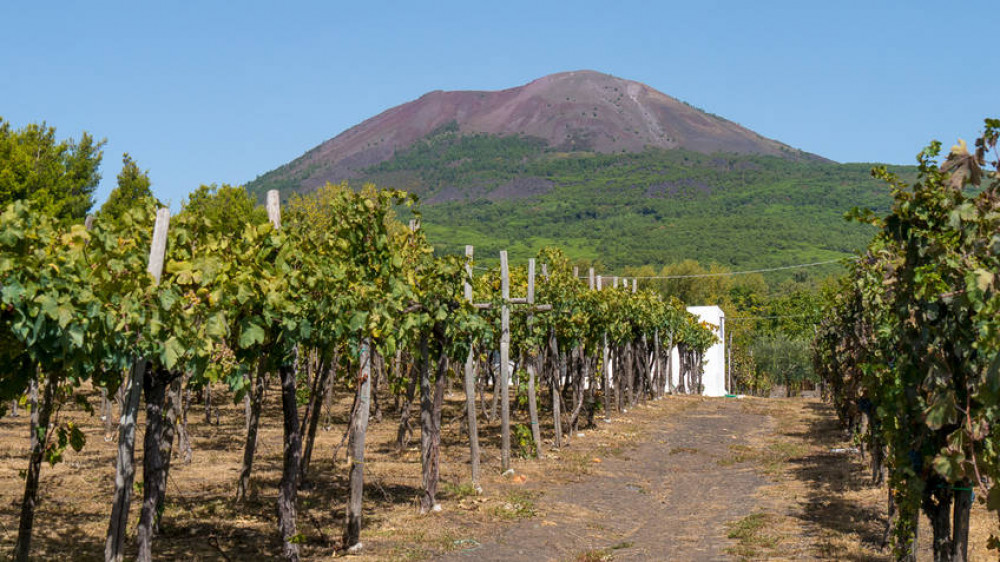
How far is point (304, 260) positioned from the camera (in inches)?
308

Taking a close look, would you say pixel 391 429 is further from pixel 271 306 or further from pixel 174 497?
pixel 271 306

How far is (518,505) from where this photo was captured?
11.3m

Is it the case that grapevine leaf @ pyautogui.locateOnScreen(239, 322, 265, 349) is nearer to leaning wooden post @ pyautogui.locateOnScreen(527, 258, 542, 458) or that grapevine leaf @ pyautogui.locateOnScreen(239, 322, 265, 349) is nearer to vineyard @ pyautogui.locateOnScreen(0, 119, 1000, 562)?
vineyard @ pyautogui.locateOnScreen(0, 119, 1000, 562)

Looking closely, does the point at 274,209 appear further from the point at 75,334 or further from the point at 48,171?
the point at 48,171

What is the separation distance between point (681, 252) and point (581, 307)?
12620 centimetres

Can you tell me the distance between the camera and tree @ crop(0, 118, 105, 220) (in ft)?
85.9

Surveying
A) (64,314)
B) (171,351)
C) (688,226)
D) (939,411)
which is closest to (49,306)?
(64,314)

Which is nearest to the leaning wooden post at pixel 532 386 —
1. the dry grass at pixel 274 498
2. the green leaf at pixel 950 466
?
the dry grass at pixel 274 498

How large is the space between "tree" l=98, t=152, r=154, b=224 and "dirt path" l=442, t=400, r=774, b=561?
2263cm

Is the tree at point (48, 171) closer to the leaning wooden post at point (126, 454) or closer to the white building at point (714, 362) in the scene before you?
the leaning wooden post at point (126, 454)

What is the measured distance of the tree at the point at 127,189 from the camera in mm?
32062

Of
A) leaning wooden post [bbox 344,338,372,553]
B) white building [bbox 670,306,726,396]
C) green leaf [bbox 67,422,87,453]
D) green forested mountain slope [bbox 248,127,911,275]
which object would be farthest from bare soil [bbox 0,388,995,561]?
green forested mountain slope [bbox 248,127,911,275]

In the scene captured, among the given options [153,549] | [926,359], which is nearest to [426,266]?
[153,549]

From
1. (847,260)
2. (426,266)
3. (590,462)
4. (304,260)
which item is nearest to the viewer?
(304,260)
